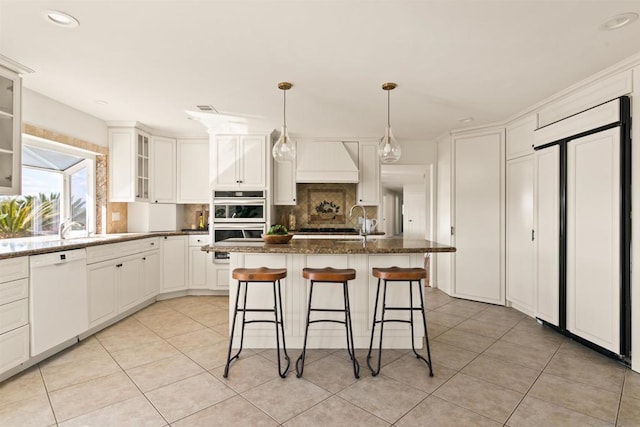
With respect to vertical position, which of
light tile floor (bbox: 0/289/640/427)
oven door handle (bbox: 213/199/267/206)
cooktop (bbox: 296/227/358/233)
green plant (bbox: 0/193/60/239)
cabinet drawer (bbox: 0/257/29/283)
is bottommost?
light tile floor (bbox: 0/289/640/427)

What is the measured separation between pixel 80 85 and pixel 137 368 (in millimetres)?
2703

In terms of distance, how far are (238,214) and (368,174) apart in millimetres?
2123

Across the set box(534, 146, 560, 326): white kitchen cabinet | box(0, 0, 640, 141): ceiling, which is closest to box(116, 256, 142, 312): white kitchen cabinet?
box(0, 0, 640, 141): ceiling

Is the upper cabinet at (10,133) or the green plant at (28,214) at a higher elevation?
the upper cabinet at (10,133)

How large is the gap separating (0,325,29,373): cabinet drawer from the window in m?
1.31

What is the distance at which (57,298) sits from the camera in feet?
9.00

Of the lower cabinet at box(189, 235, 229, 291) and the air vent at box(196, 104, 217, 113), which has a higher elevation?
the air vent at box(196, 104, 217, 113)

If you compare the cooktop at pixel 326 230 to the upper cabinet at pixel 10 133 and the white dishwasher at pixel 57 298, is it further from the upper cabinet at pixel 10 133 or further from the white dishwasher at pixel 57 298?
the upper cabinet at pixel 10 133

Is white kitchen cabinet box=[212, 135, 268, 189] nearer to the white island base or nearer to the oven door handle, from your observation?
the oven door handle

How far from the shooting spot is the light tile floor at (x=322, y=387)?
6.35ft

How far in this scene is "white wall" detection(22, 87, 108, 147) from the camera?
10.3ft

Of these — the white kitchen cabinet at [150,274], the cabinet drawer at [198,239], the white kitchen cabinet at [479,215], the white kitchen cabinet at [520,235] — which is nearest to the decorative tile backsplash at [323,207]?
the cabinet drawer at [198,239]

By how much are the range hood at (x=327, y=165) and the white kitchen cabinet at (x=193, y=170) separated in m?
1.47

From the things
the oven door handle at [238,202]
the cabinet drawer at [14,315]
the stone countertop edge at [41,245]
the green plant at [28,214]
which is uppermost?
the oven door handle at [238,202]
